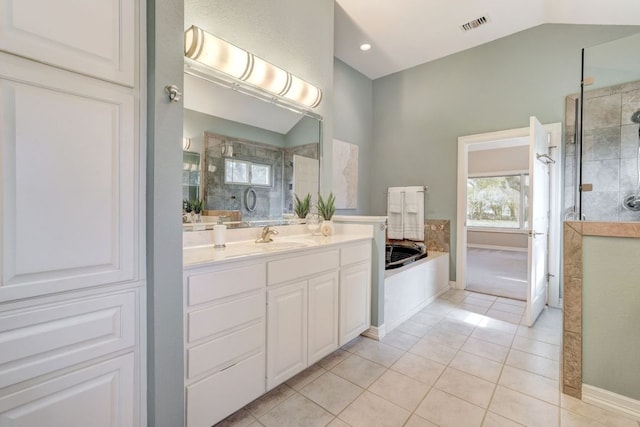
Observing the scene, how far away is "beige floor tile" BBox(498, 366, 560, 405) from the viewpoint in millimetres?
1699

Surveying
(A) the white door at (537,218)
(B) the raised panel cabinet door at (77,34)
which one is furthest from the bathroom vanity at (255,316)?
(A) the white door at (537,218)

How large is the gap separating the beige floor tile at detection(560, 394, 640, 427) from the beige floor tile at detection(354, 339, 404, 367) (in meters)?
0.97

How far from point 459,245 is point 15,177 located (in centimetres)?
405

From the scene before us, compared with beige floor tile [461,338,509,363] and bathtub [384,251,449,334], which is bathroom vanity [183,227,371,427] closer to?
bathtub [384,251,449,334]

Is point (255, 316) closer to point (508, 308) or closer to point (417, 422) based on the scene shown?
point (417, 422)

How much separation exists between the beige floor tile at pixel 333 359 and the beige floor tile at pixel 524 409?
37.4 inches

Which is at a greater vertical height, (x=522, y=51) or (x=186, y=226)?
(x=522, y=51)

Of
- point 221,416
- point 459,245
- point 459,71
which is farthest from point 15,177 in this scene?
point 459,71

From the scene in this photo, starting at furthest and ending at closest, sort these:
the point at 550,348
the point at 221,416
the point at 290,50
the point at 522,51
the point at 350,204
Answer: the point at 350,204 < the point at 522,51 < the point at 290,50 < the point at 550,348 < the point at 221,416

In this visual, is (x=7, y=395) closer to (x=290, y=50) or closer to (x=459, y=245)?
(x=290, y=50)

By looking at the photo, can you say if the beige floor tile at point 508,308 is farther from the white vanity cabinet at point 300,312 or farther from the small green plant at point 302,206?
the small green plant at point 302,206

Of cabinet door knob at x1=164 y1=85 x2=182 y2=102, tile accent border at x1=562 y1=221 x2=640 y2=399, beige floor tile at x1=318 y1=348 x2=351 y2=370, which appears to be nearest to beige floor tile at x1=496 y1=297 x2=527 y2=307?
tile accent border at x1=562 y1=221 x2=640 y2=399

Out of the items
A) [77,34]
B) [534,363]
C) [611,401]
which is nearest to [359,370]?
[534,363]

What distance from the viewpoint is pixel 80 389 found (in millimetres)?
978
